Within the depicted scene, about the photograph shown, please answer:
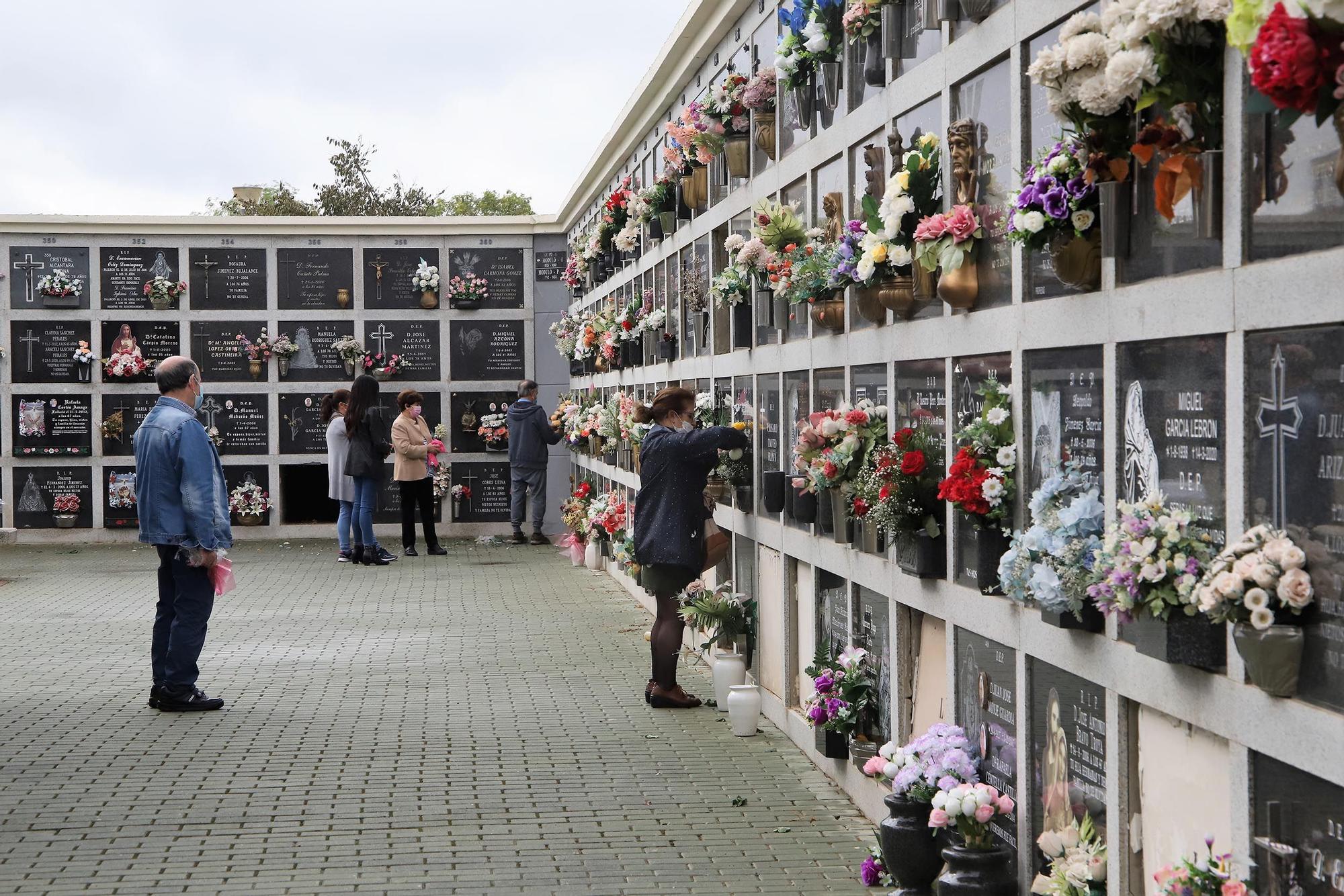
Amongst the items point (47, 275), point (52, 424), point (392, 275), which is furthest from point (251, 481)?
point (47, 275)

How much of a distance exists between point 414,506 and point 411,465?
38cm

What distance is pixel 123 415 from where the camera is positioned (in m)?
14.9

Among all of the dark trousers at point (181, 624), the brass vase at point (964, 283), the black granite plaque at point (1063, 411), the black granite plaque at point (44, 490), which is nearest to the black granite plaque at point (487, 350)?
the black granite plaque at point (44, 490)

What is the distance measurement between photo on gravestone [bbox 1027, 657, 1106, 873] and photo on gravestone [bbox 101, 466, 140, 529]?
12705mm

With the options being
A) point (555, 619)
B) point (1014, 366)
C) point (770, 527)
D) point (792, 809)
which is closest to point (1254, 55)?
point (1014, 366)

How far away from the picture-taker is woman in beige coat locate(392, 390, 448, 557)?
13102 mm

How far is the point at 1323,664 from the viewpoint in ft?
7.93

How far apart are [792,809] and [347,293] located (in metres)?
11.0

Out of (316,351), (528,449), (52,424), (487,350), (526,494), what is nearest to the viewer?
(528,449)

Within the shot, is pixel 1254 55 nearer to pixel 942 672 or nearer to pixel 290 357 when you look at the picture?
pixel 942 672

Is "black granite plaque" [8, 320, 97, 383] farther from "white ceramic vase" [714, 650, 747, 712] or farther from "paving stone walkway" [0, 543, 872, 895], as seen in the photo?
"white ceramic vase" [714, 650, 747, 712]

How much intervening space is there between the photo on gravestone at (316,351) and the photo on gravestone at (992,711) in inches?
462

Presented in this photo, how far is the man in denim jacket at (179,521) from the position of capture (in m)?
6.66

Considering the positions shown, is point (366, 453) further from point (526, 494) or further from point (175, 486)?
point (175, 486)
